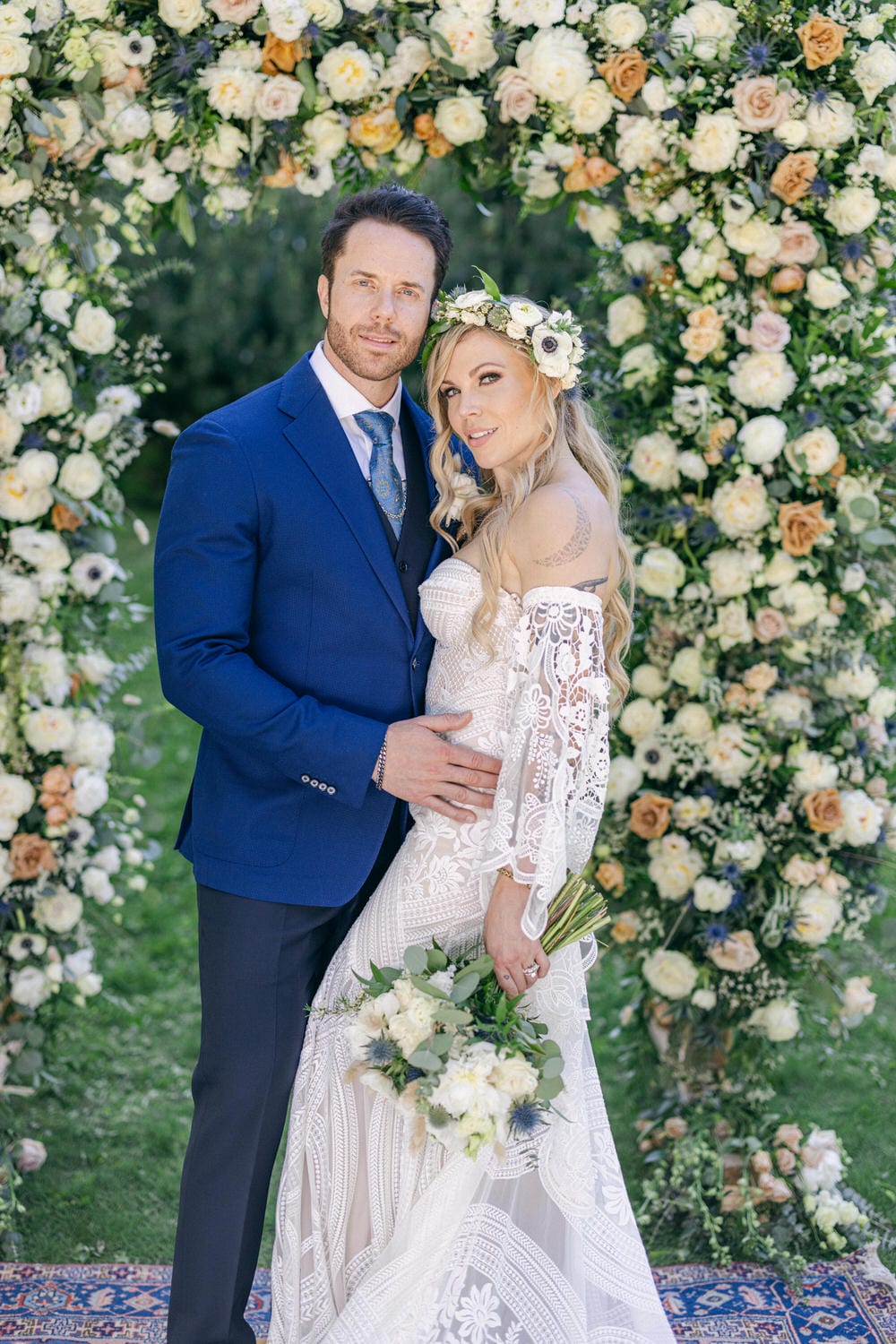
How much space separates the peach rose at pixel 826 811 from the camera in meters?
3.62

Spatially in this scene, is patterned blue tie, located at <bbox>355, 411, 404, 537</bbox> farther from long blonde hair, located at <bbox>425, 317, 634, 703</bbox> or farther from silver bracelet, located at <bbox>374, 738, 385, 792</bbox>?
silver bracelet, located at <bbox>374, 738, 385, 792</bbox>

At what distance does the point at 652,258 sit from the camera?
3.72 m

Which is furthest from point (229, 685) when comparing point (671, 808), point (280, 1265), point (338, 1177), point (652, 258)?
point (652, 258)

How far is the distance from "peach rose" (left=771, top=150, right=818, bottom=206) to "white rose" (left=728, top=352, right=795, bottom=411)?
205 millimetres

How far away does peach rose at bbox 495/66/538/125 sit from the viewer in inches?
137

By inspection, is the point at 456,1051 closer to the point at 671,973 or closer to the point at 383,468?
the point at 383,468

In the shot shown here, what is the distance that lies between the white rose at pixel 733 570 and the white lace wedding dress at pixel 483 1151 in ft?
3.57

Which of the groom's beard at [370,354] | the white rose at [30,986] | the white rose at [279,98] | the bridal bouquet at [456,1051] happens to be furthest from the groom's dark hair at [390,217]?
the white rose at [30,986]

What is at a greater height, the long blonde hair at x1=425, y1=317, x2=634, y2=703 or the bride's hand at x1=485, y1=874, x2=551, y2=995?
the long blonde hair at x1=425, y1=317, x2=634, y2=703

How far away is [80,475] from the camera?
3633 mm

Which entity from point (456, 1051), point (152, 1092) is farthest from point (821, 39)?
point (152, 1092)

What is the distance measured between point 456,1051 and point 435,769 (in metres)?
0.53

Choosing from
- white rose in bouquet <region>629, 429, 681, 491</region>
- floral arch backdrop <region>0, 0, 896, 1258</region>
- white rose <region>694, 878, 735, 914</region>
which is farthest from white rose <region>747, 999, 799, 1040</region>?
white rose in bouquet <region>629, 429, 681, 491</region>

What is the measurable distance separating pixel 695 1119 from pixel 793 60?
2.82m
